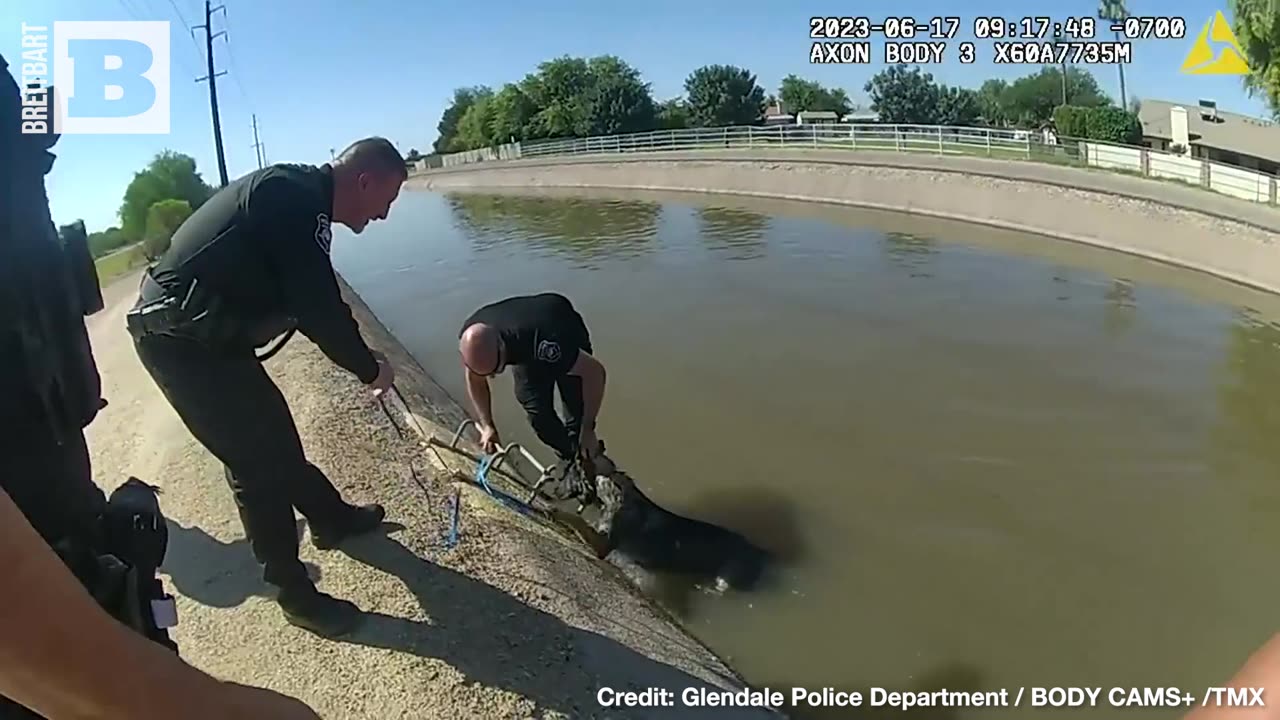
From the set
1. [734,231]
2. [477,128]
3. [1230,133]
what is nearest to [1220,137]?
[1230,133]

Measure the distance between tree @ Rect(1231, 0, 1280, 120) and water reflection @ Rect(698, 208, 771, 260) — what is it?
403 inches

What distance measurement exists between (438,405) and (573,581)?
4.05 meters

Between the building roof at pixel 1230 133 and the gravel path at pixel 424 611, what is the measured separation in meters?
28.0

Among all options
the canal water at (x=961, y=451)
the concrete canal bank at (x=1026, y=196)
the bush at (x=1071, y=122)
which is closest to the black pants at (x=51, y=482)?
the canal water at (x=961, y=451)

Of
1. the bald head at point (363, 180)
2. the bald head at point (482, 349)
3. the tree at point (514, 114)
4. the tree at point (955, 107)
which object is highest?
the tree at point (514, 114)

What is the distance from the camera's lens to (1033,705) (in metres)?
4.21

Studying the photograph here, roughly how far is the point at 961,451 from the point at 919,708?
3.04 meters

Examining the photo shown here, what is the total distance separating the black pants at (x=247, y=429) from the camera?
10.1 ft

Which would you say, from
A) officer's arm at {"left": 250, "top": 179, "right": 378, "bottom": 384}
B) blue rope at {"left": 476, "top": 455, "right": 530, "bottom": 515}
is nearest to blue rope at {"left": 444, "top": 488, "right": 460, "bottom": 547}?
blue rope at {"left": 476, "top": 455, "right": 530, "bottom": 515}

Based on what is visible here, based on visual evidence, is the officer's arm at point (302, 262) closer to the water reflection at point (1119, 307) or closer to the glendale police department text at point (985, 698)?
the glendale police department text at point (985, 698)

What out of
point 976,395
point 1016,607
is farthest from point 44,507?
point 976,395

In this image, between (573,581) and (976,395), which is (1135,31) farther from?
(573,581)

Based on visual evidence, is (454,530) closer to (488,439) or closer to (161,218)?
(488,439)

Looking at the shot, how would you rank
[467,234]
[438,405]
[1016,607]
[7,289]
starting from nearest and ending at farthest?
[7,289]
[1016,607]
[438,405]
[467,234]
